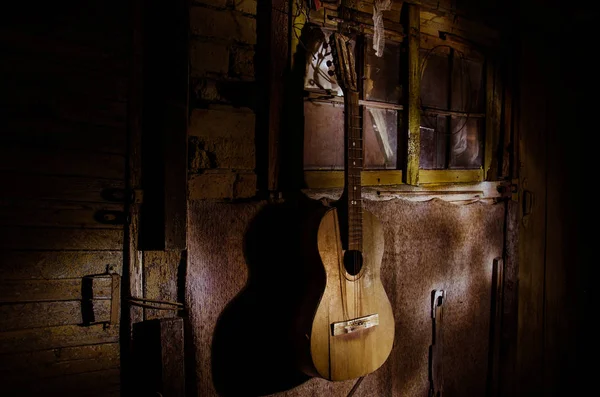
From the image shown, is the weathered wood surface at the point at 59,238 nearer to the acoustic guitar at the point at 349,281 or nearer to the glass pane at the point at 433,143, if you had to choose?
the acoustic guitar at the point at 349,281

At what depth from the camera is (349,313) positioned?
279cm

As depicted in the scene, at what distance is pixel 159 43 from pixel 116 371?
1843mm

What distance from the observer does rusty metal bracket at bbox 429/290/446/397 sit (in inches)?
152

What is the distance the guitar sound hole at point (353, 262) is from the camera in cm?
283

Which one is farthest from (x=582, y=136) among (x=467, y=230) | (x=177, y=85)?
(x=177, y=85)

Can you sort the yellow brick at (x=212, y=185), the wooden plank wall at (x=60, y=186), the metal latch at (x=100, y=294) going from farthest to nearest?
1. the yellow brick at (x=212, y=185)
2. the metal latch at (x=100, y=294)
3. the wooden plank wall at (x=60, y=186)

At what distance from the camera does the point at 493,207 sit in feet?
14.1

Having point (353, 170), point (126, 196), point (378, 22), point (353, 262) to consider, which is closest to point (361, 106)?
point (378, 22)

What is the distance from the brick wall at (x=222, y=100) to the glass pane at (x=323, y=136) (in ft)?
1.46

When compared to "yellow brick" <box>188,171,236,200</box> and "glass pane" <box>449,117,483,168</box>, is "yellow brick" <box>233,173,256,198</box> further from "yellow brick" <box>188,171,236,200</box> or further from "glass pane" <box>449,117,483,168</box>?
"glass pane" <box>449,117,483,168</box>

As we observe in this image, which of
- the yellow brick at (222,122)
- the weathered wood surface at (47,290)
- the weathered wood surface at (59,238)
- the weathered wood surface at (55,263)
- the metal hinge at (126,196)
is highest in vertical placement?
the yellow brick at (222,122)

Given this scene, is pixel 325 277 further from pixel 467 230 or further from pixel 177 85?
pixel 467 230

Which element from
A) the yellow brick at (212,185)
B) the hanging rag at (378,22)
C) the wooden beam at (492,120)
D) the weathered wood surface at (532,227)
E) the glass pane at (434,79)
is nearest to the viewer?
the yellow brick at (212,185)

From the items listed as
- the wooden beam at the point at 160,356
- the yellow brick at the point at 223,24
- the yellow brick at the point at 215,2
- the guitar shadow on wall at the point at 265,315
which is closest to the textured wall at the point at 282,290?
the guitar shadow on wall at the point at 265,315
